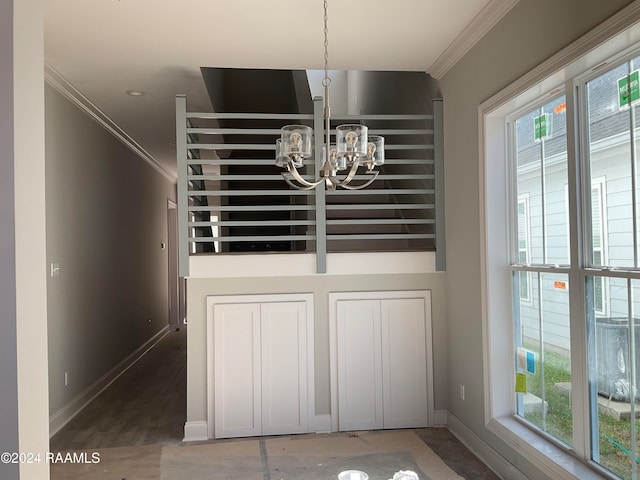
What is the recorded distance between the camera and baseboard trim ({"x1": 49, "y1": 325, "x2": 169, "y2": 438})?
12.9 ft

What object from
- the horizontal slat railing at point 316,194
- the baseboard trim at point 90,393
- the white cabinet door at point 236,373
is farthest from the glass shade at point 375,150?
the baseboard trim at point 90,393

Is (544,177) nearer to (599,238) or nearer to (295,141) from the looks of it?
(599,238)

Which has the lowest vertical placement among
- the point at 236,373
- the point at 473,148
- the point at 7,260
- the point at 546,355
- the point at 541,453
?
the point at 541,453

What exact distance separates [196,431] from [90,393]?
165cm

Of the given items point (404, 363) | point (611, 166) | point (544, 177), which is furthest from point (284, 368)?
point (611, 166)

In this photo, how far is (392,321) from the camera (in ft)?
12.7

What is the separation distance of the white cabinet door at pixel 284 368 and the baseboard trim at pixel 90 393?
1.67 metres

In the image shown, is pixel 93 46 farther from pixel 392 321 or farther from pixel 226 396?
pixel 392 321

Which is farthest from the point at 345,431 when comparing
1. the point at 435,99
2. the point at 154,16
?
the point at 154,16

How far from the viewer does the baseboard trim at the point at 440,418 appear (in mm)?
3861

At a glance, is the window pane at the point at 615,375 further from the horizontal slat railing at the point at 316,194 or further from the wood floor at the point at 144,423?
the horizontal slat railing at the point at 316,194

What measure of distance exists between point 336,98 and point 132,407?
383cm

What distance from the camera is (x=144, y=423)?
4047 millimetres

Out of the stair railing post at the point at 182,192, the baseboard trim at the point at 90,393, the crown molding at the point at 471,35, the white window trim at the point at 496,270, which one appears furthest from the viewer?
the baseboard trim at the point at 90,393
